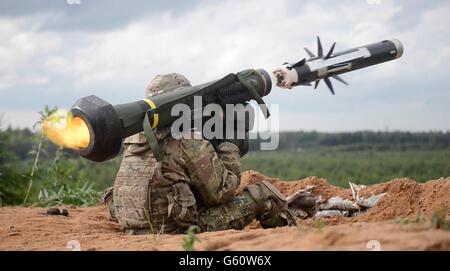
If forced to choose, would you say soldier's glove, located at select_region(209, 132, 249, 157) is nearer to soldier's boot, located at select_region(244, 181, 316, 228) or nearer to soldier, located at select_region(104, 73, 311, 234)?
soldier, located at select_region(104, 73, 311, 234)

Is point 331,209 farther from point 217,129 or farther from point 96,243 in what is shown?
point 96,243

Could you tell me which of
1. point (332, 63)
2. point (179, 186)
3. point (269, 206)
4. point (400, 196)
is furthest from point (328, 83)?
point (179, 186)

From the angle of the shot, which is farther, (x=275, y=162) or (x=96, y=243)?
(x=275, y=162)

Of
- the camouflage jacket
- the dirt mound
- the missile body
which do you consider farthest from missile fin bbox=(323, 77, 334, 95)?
the camouflage jacket

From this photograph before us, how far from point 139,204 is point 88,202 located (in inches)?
182

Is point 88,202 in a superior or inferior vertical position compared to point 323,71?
inferior

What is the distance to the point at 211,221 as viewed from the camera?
587cm

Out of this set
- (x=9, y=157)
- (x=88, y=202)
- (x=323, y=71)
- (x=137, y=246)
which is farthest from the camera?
(x=9, y=157)

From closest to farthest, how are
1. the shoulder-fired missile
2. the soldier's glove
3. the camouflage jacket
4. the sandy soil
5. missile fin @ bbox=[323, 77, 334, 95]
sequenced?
the sandy soil < the shoulder-fired missile < the camouflage jacket < the soldier's glove < missile fin @ bbox=[323, 77, 334, 95]

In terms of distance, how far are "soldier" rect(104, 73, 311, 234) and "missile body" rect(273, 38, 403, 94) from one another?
48.8 inches

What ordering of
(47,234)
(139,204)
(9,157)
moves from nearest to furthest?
1. (139,204)
2. (47,234)
3. (9,157)

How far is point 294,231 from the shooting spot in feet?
14.8

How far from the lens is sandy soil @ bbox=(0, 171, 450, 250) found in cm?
384
